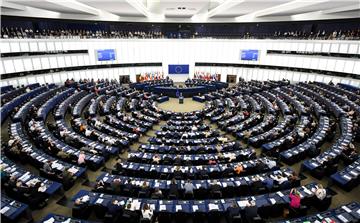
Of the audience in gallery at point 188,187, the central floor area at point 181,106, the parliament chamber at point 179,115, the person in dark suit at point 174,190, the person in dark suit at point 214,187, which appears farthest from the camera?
the central floor area at point 181,106

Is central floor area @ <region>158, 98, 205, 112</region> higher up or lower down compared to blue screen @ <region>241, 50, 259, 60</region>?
lower down

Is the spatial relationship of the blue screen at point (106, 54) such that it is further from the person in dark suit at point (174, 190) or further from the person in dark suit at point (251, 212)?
the person in dark suit at point (251, 212)

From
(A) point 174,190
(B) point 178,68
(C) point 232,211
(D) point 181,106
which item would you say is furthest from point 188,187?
(B) point 178,68

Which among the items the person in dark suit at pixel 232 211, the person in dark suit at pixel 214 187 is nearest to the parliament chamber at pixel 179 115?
the person in dark suit at pixel 232 211

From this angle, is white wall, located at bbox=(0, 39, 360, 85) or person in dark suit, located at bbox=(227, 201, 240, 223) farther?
white wall, located at bbox=(0, 39, 360, 85)

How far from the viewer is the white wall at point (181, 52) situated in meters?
32.4

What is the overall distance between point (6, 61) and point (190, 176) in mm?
30621

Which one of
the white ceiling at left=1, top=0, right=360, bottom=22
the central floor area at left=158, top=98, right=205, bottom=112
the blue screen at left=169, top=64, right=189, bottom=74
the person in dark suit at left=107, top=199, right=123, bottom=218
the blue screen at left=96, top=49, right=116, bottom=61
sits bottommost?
the central floor area at left=158, top=98, right=205, bottom=112

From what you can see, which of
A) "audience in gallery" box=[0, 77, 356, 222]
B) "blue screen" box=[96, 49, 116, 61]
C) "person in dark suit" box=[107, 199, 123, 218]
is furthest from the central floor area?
"person in dark suit" box=[107, 199, 123, 218]

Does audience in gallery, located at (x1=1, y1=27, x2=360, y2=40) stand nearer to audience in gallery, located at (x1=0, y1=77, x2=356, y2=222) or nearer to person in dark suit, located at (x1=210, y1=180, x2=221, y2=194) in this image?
audience in gallery, located at (x1=0, y1=77, x2=356, y2=222)

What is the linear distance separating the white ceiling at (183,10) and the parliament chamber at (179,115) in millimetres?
313

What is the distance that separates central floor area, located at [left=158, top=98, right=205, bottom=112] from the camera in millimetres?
31281

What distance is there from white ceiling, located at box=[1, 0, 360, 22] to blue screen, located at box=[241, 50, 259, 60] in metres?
5.62

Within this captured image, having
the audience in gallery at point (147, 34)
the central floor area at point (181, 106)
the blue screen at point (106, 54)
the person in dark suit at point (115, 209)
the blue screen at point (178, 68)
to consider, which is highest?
the audience in gallery at point (147, 34)
